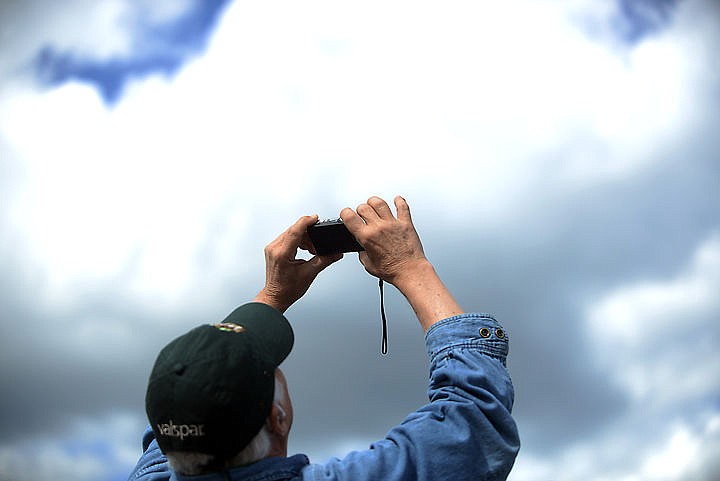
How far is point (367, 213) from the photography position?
423 cm

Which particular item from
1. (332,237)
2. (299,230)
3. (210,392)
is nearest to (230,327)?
(210,392)

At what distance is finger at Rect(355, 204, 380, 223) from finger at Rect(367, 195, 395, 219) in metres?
0.02

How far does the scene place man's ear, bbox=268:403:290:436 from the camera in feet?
11.1

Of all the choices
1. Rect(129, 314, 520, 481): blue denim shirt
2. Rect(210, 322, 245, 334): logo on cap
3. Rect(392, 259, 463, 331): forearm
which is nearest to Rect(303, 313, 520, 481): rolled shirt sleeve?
Rect(129, 314, 520, 481): blue denim shirt

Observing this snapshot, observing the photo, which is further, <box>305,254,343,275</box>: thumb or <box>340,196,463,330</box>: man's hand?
<box>305,254,343,275</box>: thumb

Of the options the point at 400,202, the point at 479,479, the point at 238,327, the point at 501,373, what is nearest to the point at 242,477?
the point at 238,327

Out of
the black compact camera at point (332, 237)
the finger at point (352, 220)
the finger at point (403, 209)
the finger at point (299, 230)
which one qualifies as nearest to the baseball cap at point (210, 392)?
the finger at point (352, 220)

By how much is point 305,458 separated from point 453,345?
2.90 feet

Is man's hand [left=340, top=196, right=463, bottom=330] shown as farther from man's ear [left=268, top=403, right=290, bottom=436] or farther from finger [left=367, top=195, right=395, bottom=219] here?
man's ear [left=268, top=403, right=290, bottom=436]

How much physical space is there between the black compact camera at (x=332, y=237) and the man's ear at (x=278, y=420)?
1449 mm

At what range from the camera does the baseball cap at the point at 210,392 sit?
3.17 meters

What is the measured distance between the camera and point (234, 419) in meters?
3.16

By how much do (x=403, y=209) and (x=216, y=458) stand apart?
5.74 feet

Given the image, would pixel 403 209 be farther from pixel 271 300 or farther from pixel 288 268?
pixel 271 300
